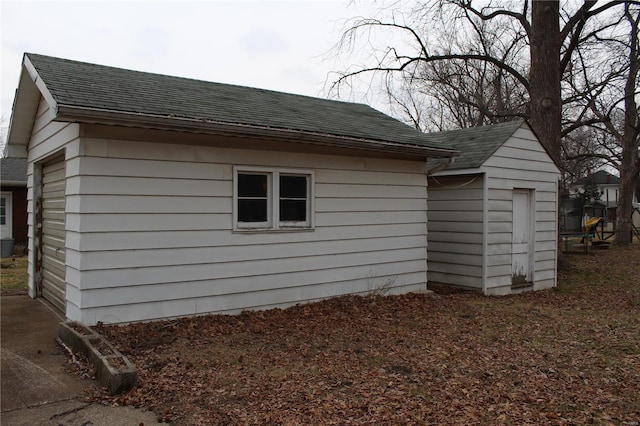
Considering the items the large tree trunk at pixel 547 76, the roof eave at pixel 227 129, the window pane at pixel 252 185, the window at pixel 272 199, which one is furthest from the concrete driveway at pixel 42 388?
the large tree trunk at pixel 547 76

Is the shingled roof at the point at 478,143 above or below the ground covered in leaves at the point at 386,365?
above

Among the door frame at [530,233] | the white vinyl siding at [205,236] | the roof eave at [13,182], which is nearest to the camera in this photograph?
the white vinyl siding at [205,236]

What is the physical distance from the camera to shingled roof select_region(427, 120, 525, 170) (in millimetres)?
9700

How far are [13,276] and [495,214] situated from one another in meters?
11.1

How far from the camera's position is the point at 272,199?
732 cm

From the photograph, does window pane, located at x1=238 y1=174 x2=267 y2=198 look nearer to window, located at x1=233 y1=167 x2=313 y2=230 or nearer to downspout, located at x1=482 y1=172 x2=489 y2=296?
window, located at x1=233 y1=167 x2=313 y2=230

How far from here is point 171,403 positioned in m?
4.21

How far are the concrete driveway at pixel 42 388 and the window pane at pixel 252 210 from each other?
285cm

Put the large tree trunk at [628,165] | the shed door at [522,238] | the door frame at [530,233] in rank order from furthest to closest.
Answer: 1. the large tree trunk at [628,165]
2. the door frame at [530,233]
3. the shed door at [522,238]

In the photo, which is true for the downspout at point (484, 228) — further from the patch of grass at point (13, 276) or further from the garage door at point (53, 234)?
the patch of grass at point (13, 276)

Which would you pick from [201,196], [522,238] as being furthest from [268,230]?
[522,238]

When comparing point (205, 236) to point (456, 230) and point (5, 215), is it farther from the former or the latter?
point (5, 215)

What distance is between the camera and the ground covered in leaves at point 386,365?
406cm

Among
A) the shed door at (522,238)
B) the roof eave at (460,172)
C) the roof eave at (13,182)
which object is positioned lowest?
the shed door at (522,238)
